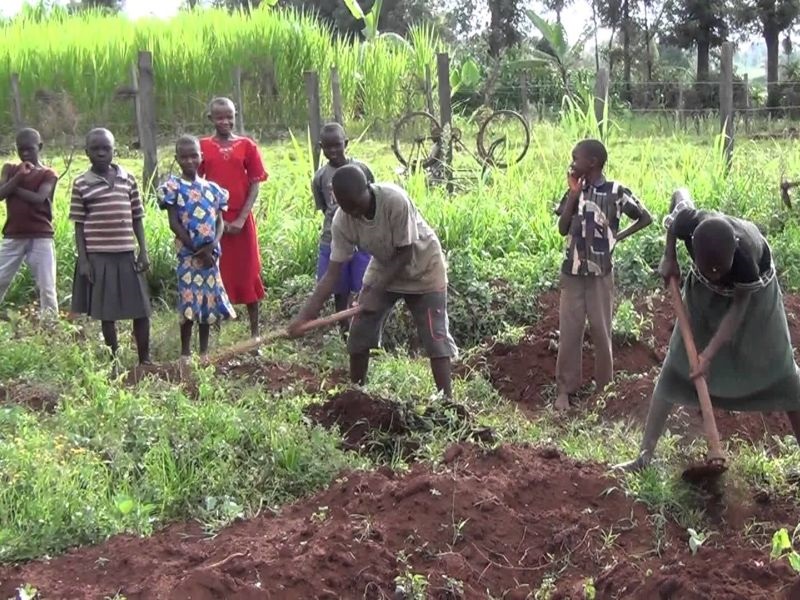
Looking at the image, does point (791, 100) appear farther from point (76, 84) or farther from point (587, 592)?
point (587, 592)

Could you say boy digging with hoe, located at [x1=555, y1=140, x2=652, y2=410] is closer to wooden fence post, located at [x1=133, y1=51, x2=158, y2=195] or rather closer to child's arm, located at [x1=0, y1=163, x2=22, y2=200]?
child's arm, located at [x1=0, y1=163, x2=22, y2=200]

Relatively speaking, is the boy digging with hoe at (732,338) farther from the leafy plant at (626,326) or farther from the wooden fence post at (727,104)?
the wooden fence post at (727,104)

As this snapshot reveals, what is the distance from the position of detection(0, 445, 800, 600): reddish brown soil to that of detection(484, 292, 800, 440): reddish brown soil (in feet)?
3.72

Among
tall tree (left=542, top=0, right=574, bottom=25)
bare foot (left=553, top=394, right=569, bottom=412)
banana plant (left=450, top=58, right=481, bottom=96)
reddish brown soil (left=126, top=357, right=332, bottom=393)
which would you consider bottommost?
bare foot (left=553, top=394, right=569, bottom=412)

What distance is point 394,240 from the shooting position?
471 cm

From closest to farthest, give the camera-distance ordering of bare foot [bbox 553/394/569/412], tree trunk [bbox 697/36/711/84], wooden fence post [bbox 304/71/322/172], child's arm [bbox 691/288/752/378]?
child's arm [bbox 691/288/752/378], bare foot [bbox 553/394/569/412], wooden fence post [bbox 304/71/322/172], tree trunk [bbox 697/36/711/84]

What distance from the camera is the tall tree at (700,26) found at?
20.6 metres

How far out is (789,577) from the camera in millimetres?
3180

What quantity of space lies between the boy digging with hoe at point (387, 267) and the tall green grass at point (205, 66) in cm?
1062

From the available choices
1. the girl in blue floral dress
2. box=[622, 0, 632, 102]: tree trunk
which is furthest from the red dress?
box=[622, 0, 632, 102]: tree trunk

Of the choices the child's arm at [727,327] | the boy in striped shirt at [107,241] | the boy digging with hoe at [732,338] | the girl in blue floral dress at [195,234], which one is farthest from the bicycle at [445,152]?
the child's arm at [727,327]

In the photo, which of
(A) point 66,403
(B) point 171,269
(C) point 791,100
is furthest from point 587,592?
(C) point 791,100

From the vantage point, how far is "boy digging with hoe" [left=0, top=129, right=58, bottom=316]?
6305 millimetres

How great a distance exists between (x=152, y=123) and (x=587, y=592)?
6.46 meters
